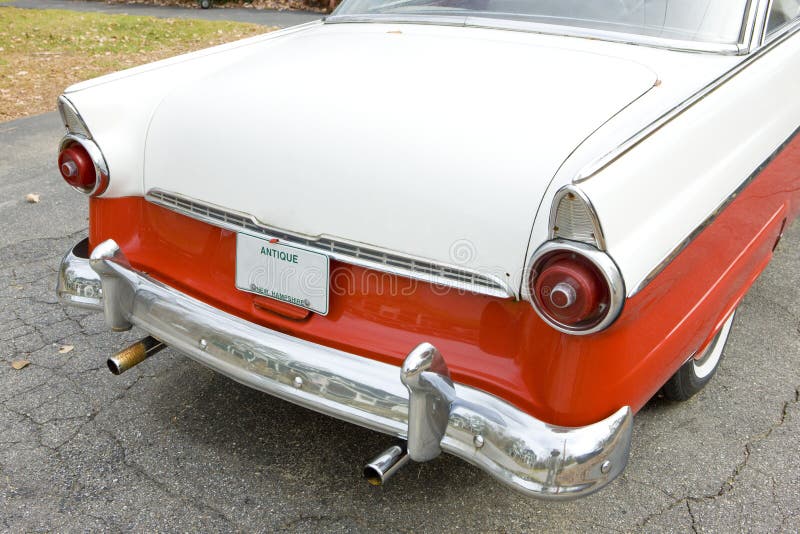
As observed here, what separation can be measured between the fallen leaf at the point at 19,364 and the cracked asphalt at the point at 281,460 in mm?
27

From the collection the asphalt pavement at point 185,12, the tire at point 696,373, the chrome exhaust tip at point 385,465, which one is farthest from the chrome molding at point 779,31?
the asphalt pavement at point 185,12

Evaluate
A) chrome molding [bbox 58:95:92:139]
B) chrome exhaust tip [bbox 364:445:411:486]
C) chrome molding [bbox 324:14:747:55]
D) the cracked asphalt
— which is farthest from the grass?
chrome exhaust tip [bbox 364:445:411:486]

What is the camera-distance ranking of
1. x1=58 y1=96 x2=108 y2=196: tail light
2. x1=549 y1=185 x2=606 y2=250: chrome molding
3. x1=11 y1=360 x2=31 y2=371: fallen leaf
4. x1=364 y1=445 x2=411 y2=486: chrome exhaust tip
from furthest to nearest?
x1=11 y1=360 x2=31 y2=371: fallen leaf < x1=58 y1=96 x2=108 y2=196: tail light < x1=364 y1=445 x2=411 y2=486: chrome exhaust tip < x1=549 y1=185 x2=606 y2=250: chrome molding

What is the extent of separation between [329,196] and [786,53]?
1.87m

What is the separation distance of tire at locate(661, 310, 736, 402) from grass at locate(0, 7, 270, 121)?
6.33 meters

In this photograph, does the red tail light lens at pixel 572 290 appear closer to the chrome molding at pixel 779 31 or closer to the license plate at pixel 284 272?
the license plate at pixel 284 272

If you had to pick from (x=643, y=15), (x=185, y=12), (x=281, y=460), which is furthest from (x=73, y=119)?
(x=185, y=12)

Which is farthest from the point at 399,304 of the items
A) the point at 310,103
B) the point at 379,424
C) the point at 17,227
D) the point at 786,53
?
the point at 17,227

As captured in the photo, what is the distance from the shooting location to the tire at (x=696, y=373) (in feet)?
8.88

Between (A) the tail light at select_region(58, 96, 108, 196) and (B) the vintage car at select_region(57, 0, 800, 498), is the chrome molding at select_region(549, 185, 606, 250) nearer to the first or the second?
(B) the vintage car at select_region(57, 0, 800, 498)

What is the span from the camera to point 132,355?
2.43 meters

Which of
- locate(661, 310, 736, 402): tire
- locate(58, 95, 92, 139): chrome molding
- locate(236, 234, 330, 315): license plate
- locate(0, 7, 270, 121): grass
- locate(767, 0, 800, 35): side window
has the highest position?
locate(767, 0, 800, 35): side window

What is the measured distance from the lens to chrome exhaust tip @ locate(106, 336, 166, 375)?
94.0 inches

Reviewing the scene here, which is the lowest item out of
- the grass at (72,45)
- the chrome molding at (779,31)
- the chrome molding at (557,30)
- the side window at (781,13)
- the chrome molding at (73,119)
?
the grass at (72,45)
